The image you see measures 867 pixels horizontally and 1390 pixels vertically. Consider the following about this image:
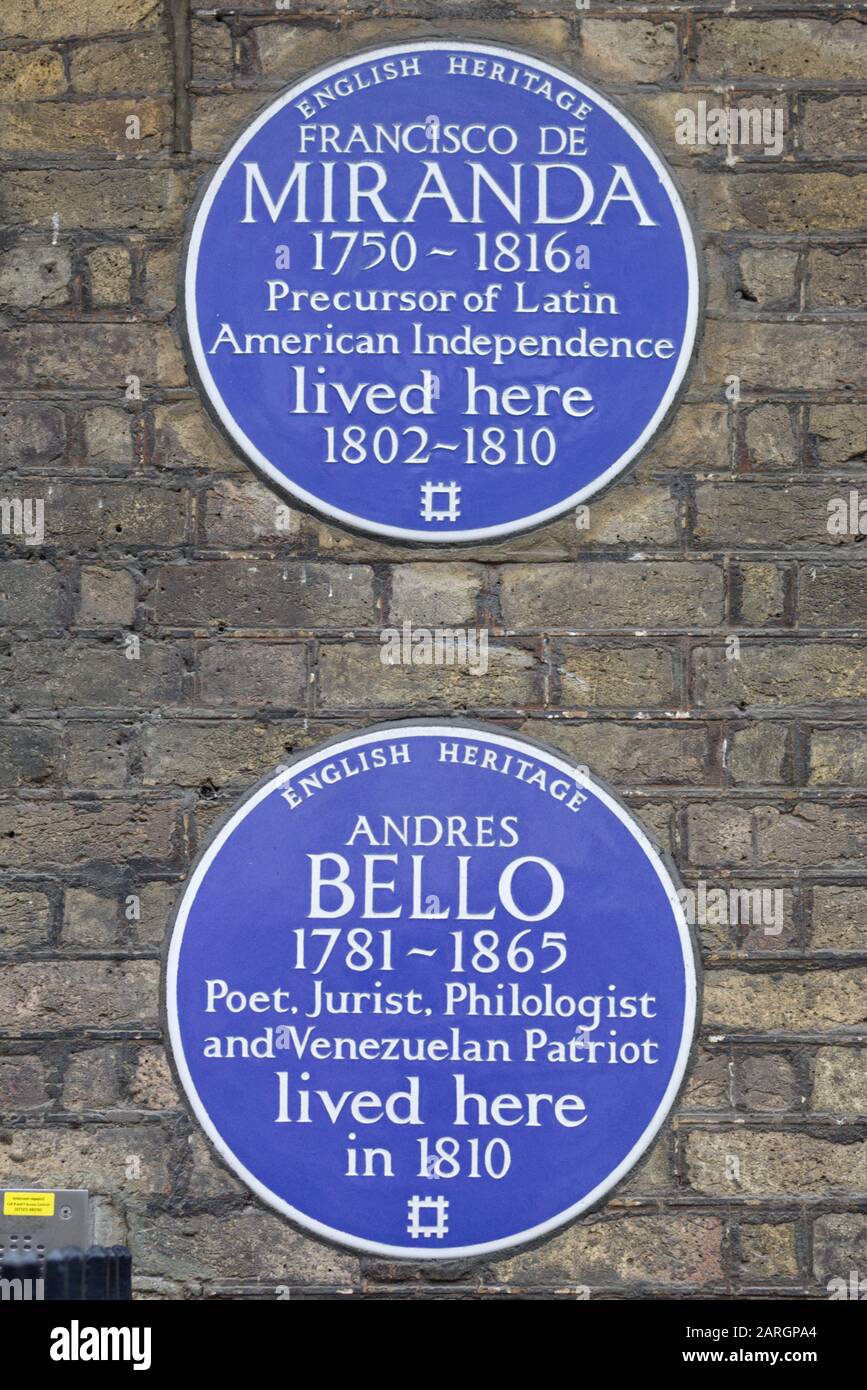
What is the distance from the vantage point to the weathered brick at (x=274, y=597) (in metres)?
2.70

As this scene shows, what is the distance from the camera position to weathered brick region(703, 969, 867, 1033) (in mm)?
2650

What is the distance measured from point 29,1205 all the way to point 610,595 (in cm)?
154

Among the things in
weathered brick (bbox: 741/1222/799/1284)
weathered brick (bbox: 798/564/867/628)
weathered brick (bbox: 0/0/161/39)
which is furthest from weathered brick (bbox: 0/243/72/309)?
weathered brick (bbox: 741/1222/799/1284)

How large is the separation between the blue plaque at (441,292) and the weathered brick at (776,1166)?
1207mm

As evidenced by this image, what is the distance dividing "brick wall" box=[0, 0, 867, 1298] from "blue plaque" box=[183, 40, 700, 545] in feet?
0.22

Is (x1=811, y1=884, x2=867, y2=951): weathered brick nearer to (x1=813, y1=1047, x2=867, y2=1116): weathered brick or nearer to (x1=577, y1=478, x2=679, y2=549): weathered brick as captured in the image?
(x1=813, y1=1047, x2=867, y2=1116): weathered brick

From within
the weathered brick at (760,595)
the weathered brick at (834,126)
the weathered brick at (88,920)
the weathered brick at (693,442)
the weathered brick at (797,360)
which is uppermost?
the weathered brick at (834,126)

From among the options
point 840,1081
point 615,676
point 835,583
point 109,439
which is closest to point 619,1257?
point 840,1081

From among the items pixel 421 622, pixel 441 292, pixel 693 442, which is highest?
pixel 441 292

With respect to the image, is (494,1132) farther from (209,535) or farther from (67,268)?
(67,268)

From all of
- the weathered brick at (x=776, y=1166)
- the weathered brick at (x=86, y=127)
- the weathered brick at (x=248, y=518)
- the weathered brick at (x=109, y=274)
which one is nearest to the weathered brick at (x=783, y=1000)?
the weathered brick at (x=776, y=1166)

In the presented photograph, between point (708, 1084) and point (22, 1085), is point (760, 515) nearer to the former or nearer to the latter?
point (708, 1084)

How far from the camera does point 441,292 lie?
2707 millimetres

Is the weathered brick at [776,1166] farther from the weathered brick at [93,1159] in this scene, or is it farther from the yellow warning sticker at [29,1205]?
the yellow warning sticker at [29,1205]
